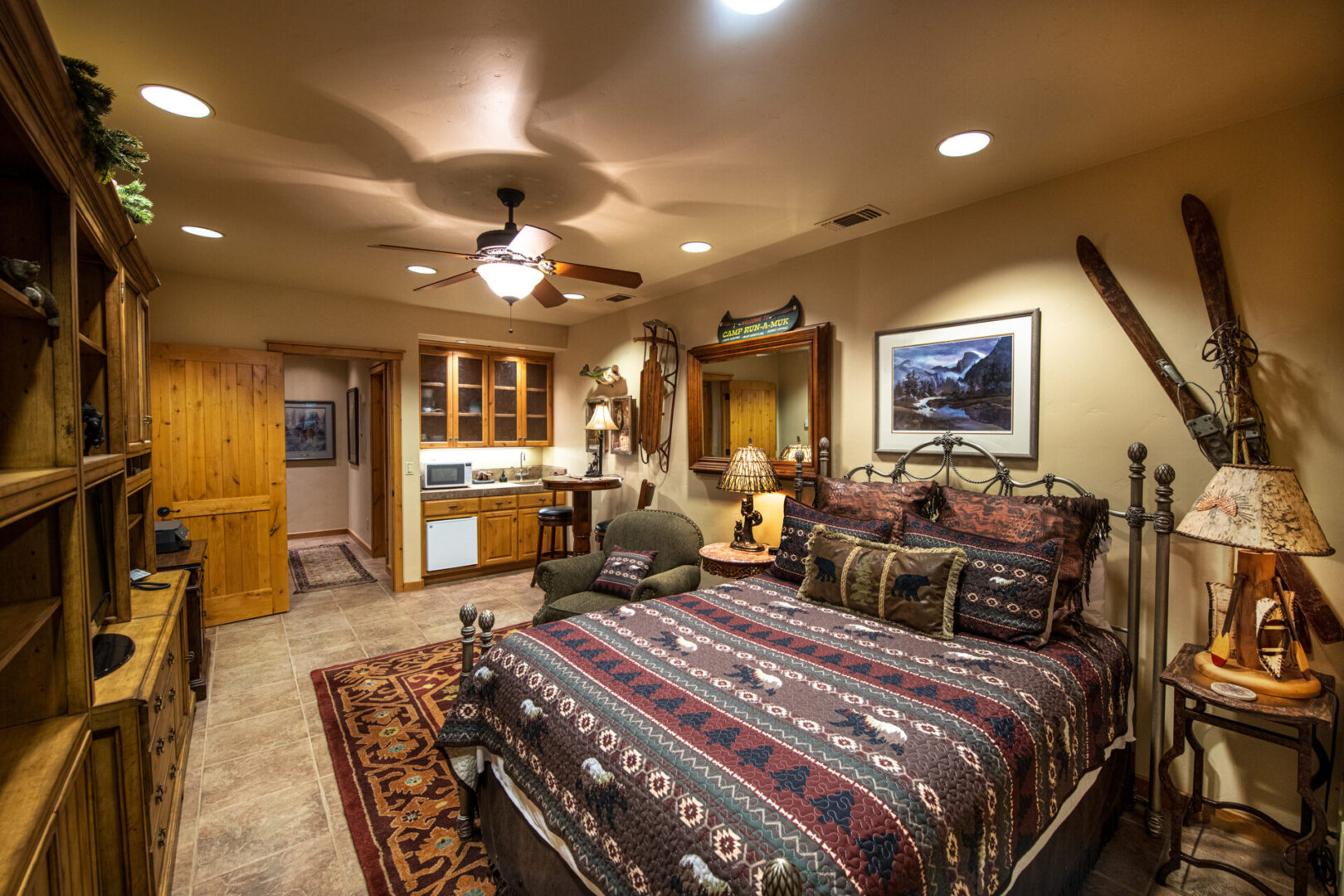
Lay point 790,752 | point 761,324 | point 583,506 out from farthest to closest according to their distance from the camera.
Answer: point 583,506 → point 761,324 → point 790,752

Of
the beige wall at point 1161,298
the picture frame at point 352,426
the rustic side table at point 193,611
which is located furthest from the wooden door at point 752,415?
the picture frame at point 352,426

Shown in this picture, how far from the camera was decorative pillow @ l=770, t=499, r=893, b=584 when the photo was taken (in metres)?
2.65

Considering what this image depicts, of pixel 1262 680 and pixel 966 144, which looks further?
pixel 966 144

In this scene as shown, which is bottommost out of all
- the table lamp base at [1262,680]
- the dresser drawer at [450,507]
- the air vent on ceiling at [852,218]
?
the table lamp base at [1262,680]

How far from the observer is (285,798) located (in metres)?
2.43

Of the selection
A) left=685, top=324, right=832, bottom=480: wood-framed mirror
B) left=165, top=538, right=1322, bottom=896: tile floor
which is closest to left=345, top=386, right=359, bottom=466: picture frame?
left=165, top=538, right=1322, bottom=896: tile floor

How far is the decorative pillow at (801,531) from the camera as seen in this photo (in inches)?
104

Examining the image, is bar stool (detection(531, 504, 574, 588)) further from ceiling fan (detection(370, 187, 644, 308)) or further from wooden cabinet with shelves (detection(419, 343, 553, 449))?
ceiling fan (detection(370, 187, 644, 308))

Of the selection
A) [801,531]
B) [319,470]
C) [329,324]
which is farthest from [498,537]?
[801,531]

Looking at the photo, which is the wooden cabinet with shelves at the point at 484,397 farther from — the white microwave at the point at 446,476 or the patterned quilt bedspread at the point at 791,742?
the patterned quilt bedspread at the point at 791,742

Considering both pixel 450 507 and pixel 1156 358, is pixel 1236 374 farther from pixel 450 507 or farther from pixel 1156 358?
pixel 450 507

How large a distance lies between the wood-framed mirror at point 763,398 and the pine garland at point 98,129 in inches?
121

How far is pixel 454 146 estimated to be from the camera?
2318 millimetres

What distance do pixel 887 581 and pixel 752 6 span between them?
198cm
